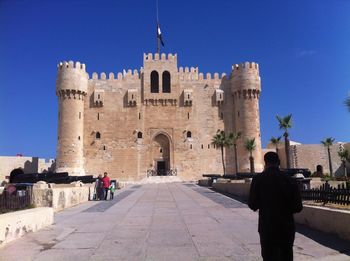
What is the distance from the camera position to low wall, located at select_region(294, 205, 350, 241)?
5885 millimetres

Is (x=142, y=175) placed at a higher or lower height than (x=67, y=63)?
lower

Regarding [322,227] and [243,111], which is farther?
[243,111]

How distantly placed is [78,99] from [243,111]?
17.4 m

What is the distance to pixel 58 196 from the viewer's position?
10.6m

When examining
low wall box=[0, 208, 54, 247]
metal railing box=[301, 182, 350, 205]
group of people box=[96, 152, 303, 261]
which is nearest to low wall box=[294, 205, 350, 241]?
metal railing box=[301, 182, 350, 205]

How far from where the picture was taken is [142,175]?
4322 centimetres

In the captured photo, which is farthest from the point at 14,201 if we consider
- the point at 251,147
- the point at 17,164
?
A: the point at 17,164

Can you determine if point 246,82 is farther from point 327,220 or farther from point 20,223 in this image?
point 20,223

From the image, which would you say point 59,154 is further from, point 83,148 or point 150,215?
point 150,215

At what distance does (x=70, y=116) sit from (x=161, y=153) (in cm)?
1056

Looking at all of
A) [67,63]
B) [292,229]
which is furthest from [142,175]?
[292,229]

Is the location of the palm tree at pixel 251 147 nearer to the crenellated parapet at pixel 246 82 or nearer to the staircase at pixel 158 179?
the crenellated parapet at pixel 246 82

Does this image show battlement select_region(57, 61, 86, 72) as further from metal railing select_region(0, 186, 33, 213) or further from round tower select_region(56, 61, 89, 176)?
metal railing select_region(0, 186, 33, 213)

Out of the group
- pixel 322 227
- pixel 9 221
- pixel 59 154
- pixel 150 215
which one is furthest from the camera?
pixel 59 154
